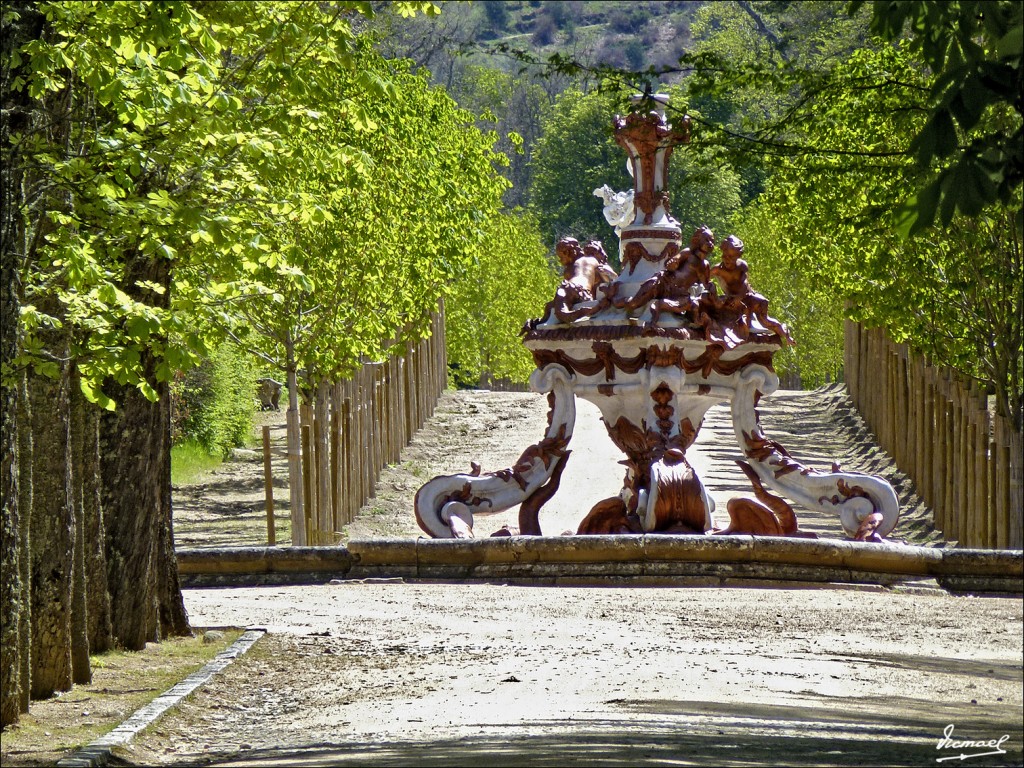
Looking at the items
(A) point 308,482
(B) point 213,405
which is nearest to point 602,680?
(A) point 308,482

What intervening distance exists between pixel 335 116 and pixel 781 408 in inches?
1024

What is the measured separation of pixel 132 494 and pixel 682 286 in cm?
702

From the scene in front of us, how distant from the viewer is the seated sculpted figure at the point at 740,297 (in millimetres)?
18031

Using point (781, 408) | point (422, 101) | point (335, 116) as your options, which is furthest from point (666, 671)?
point (781, 408)

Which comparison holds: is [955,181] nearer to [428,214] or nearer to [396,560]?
[396,560]

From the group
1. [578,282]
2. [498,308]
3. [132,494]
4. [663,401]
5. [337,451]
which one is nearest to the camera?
[132,494]

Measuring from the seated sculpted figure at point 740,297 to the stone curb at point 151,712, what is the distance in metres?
6.61

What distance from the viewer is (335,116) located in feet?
76.5

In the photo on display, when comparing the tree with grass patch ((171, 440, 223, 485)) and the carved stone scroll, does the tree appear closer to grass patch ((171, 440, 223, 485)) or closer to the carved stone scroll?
the carved stone scroll

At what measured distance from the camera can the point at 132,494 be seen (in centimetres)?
1277

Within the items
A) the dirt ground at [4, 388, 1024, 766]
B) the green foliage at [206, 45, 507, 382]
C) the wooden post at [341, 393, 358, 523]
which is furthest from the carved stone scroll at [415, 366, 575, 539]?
the wooden post at [341, 393, 358, 523]

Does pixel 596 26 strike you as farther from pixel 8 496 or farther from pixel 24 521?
pixel 8 496

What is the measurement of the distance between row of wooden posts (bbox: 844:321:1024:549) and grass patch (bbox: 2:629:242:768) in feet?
37.9

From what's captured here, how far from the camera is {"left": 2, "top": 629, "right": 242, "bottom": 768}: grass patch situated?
912 centimetres
